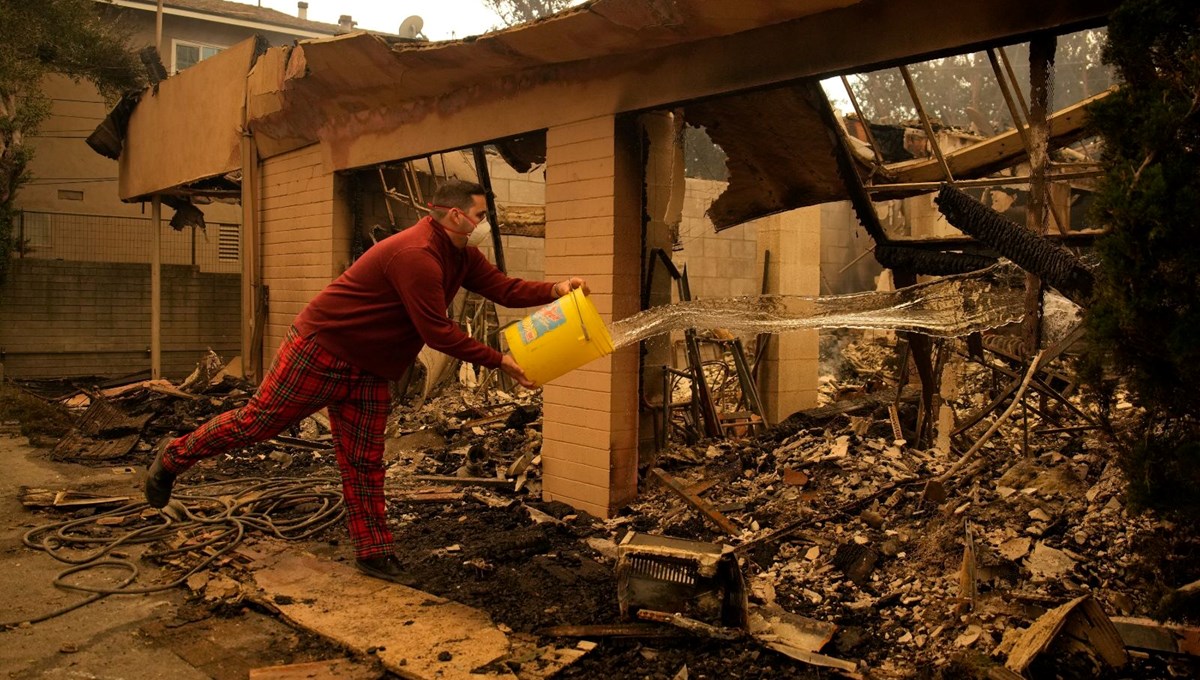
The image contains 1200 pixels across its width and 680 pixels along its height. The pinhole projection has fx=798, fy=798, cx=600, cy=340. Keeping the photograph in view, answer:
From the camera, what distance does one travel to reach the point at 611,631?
126 inches

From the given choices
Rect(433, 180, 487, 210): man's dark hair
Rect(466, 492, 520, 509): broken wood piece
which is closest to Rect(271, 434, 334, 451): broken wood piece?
Rect(466, 492, 520, 509): broken wood piece

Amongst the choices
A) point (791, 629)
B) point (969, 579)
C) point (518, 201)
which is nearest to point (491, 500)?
point (791, 629)

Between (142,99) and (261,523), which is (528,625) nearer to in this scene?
(261,523)

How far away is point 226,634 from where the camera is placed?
336 centimetres

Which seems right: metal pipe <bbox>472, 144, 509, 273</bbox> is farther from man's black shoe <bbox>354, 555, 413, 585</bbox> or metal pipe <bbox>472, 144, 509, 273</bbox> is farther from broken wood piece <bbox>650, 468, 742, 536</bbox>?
man's black shoe <bbox>354, 555, 413, 585</bbox>

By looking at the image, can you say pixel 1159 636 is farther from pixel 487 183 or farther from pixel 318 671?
pixel 487 183

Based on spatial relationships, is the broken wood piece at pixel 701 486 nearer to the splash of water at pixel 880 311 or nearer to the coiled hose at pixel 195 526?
the splash of water at pixel 880 311

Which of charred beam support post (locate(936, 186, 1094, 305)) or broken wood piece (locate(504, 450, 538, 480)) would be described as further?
broken wood piece (locate(504, 450, 538, 480))

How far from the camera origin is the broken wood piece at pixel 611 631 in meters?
3.18

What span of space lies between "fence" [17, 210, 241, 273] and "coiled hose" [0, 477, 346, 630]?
10279mm

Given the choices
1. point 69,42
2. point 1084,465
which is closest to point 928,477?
point 1084,465

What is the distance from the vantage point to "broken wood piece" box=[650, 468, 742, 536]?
14.8 feet

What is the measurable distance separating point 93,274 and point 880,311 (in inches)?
575

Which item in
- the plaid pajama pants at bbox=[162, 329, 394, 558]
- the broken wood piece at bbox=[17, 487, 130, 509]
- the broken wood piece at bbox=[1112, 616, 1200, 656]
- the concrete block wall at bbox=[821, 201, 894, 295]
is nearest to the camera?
the broken wood piece at bbox=[1112, 616, 1200, 656]
